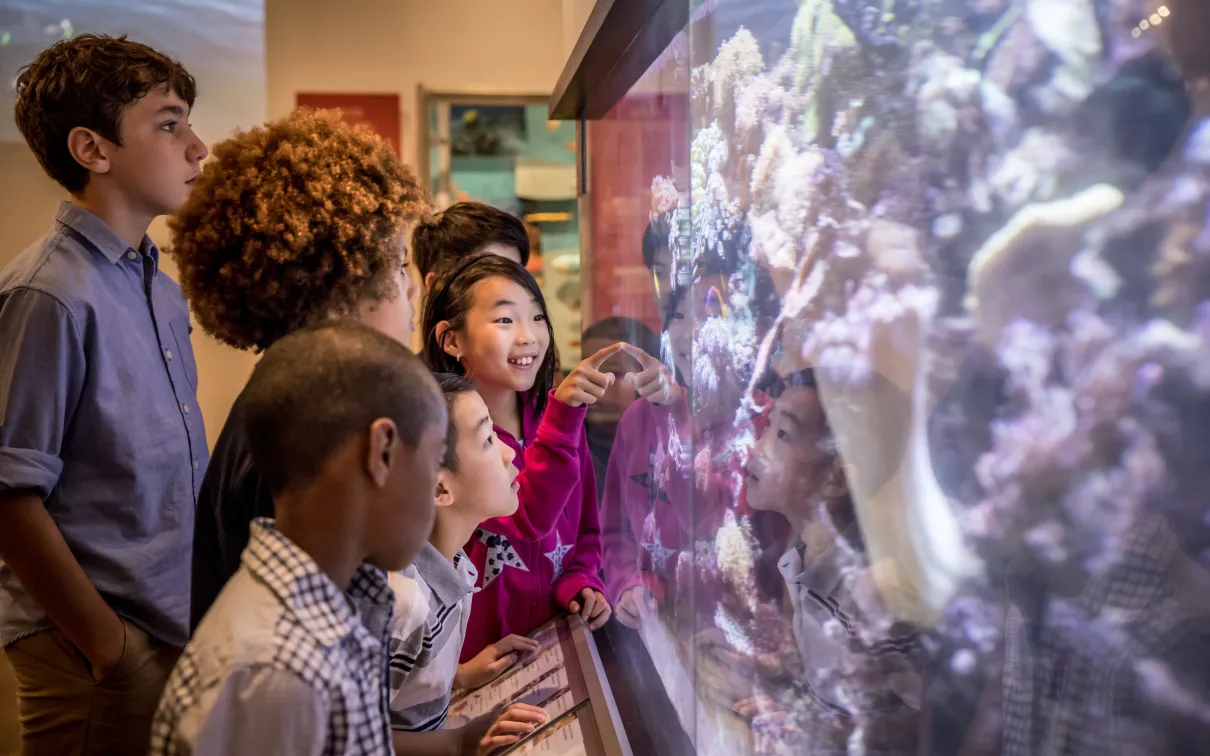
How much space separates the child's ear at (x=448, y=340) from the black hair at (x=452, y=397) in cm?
31

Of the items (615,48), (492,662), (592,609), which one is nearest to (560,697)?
(492,662)

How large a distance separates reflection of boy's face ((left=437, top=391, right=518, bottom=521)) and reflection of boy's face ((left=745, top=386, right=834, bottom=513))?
50 cm

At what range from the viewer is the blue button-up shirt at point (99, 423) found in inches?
53.3

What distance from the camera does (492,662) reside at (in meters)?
1.49

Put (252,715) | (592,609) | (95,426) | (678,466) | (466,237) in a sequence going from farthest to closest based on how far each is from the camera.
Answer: (466,237) < (592,609) < (95,426) < (678,466) < (252,715)

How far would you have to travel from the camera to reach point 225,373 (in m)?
3.61

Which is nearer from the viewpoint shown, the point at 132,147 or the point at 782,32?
the point at 782,32

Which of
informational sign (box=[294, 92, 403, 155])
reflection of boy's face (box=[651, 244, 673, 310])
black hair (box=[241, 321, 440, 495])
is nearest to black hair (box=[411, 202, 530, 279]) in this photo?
reflection of boy's face (box=[651, 244, 673, 310])

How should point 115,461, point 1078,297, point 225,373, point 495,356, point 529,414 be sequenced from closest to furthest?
point 1078,297 < point 115,461 < point 495,356 < point 529,414 < point 225,373

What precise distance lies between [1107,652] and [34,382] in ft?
4.57

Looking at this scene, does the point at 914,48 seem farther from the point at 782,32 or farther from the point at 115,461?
the point at 115,461

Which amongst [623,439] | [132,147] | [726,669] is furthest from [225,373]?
[726,669]

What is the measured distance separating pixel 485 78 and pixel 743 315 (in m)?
3.28

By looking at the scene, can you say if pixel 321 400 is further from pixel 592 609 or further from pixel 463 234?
pixel 463 234
